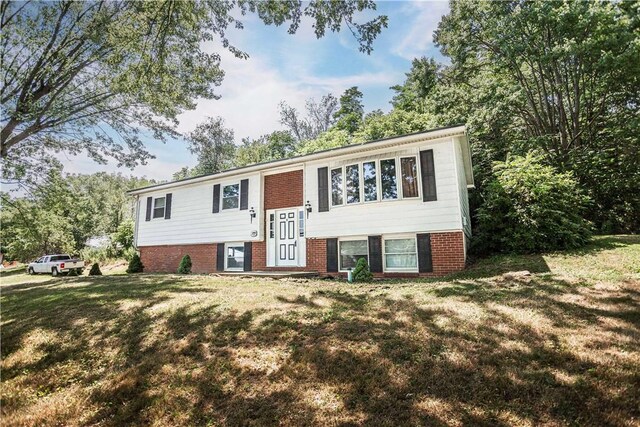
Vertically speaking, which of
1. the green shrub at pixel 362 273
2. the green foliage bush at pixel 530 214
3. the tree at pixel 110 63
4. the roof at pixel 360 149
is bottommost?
the green shrub at pixel 362 273

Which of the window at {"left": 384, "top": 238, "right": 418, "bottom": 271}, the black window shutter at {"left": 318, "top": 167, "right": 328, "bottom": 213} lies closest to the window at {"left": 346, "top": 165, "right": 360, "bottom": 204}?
the black window shutter at {"left": 318, "top": 167, "right": 328, "bottom": 213}

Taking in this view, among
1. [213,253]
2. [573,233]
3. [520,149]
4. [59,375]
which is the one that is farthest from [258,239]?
[520,149]

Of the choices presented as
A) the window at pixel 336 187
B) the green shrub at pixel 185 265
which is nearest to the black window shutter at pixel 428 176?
the window at pixel 336 187

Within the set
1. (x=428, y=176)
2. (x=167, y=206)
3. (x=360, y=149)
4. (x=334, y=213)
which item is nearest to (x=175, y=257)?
(x=167, y=206)

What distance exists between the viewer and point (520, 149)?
16344 millimetres

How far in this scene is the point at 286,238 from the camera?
1294 centimetres

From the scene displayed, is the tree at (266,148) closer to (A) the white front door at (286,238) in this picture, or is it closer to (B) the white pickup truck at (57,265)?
(B) the white pickup truck at (57,265)

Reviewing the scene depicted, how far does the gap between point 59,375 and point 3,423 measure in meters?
0.90

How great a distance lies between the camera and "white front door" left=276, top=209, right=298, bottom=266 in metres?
12.7

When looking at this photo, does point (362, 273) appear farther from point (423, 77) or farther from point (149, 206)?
point (423, 77)

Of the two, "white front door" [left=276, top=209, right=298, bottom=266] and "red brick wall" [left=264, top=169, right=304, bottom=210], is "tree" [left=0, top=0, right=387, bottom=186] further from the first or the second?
"white front door" [left=276, top=209, right=298, bottom=266]

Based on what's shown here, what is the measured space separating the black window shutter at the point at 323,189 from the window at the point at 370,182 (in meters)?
1.47

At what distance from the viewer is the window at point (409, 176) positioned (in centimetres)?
1051

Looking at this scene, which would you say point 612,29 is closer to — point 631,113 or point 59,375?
point 631,113
